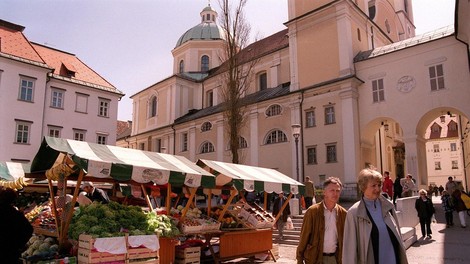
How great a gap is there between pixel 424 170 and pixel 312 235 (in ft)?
74.3

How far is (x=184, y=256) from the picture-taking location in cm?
873

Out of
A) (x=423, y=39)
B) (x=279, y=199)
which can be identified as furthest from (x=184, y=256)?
(x=423, y=39)

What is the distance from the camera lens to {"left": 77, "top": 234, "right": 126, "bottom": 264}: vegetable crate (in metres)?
6.49

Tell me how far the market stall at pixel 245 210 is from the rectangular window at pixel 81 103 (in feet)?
70.3

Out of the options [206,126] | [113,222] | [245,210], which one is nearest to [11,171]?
[113,222]

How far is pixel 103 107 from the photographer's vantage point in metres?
30.3

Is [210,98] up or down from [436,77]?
up

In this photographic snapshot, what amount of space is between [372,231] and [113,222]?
207 inches

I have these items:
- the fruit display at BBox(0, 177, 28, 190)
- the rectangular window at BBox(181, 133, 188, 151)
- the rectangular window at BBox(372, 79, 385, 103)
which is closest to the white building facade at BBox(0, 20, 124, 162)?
the rectangular window at BBox(181, 133, 188, 151)

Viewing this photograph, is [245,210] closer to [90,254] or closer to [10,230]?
[90,254]

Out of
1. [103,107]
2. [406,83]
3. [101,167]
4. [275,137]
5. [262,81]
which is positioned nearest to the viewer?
[101,167]

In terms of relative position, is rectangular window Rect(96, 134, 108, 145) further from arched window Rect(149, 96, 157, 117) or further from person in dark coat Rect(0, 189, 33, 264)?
person in dark coat Rect(0, 189, 33, 264)

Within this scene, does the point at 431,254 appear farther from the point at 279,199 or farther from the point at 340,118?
the point at 340,118

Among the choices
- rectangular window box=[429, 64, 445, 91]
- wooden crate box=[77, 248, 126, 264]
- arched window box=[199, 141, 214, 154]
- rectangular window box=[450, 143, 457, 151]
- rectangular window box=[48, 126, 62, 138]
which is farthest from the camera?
rectangular window box=[450, 143, 457, 151]
